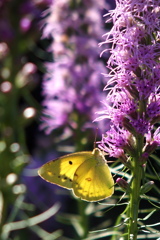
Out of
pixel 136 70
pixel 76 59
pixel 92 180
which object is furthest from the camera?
pixel 76 59

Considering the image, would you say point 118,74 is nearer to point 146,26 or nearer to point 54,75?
point 146,26

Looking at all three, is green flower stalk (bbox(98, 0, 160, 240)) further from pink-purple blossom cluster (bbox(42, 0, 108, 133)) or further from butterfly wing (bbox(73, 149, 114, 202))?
pink-purple blossom cluster (bbox(42, 0, 108, 133))

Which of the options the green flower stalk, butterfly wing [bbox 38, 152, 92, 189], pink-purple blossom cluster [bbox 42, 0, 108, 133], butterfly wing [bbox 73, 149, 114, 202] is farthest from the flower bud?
pink-purple blossom cluster [bbox 42, 0, 108, 133]

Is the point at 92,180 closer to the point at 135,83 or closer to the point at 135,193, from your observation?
the point at 135,193

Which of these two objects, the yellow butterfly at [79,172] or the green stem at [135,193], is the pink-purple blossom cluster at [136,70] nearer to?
the green stem at [135,193]

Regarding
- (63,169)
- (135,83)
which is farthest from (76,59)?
A: (135,83)

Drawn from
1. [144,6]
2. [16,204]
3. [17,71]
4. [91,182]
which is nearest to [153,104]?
[144,6]
